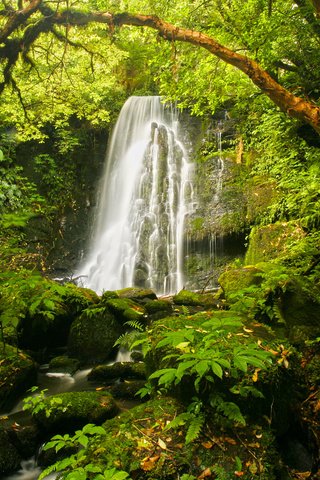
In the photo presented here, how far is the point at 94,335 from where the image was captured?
628cm

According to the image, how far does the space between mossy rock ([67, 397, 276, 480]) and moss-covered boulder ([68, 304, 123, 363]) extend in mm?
3820

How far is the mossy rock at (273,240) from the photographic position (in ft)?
25.8

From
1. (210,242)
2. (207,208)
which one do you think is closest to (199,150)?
(207,208)

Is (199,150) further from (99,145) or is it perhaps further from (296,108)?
(296,108)

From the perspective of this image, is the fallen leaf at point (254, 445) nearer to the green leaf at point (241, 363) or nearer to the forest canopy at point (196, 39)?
the green leaf at point (241, 363)

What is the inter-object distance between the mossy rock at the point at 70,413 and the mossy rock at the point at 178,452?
1.36 m

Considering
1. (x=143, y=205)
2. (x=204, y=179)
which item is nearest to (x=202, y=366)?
(x=204, y=179)

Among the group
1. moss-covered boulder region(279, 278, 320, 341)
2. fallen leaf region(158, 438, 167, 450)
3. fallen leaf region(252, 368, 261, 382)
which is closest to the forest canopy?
moss-covered boulder region(279, 278, 320, 341)

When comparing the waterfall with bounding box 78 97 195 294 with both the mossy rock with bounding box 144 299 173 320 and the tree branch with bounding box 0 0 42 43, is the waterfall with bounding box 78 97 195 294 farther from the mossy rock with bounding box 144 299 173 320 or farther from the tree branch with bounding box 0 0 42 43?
the tree branch with bounding box 0 0 42 43

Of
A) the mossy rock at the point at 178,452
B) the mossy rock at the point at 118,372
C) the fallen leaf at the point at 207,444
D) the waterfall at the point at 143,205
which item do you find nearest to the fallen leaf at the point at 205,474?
the mossy rock at the point at 178,452

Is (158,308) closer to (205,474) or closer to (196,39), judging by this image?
(196,39)

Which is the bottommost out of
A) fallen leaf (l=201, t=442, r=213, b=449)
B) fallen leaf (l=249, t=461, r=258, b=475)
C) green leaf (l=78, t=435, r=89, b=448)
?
fallen leaf (l=249, t=461, r=258, b=475)

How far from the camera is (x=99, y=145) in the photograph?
17.3m

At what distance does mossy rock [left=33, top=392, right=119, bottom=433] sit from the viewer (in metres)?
3.62
